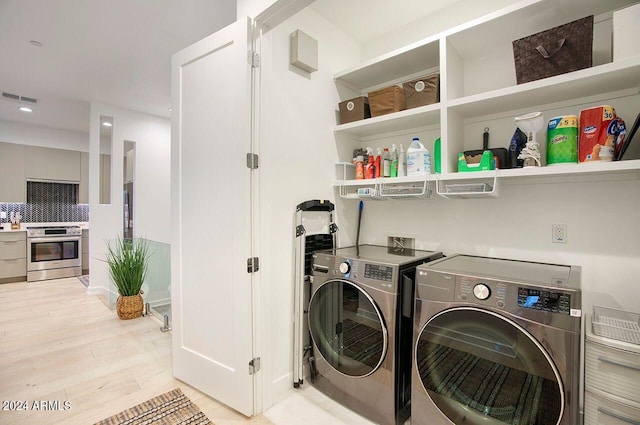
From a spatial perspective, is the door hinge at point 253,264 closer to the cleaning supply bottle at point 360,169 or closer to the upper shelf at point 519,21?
the cleaning supply bottle at point 360,169

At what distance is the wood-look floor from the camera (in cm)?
185

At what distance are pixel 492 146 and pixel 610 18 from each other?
2.68 feet

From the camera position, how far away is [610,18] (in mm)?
1592

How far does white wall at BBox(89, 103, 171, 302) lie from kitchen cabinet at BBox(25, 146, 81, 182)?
1.84 meters

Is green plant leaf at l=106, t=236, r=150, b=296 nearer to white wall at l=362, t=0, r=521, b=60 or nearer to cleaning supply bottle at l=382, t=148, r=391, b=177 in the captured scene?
cleaning supply bottle at l=382, t=148, r=391, b=177

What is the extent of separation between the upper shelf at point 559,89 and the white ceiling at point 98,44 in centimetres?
197

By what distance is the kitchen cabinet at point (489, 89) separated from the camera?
58.8 inches

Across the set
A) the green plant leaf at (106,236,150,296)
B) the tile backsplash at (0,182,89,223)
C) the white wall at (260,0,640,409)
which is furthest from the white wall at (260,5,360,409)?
the tile backsplash at (0,182,89,223)

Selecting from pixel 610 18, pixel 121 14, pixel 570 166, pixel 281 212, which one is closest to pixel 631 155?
pixel 570 166

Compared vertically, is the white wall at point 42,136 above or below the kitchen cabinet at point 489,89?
above

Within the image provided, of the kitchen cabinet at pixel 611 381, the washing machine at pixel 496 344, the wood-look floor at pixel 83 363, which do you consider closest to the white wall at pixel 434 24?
the washing machine at pixel 496 344

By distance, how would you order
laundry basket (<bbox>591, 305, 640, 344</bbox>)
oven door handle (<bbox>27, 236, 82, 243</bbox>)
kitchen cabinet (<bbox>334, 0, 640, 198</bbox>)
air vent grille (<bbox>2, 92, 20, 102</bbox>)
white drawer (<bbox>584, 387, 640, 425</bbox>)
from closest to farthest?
1. white drawer (<bbox>584, 387, 640, 425</bbox>)
2. laundry basket (<bbox>591, 305, 640, 344</bbox>)
3. kitchen cabinet (<bbox>334, 0, 640, 198</bbox>)
4. air vent grille (<bbox>2, 92, 20, 102</bbox>)
5. oven door handle (<bbox>27, 236, 82, 243</bbox>)

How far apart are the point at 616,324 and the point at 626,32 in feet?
4.33

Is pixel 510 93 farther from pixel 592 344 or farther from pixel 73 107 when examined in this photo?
pixel 73 107
